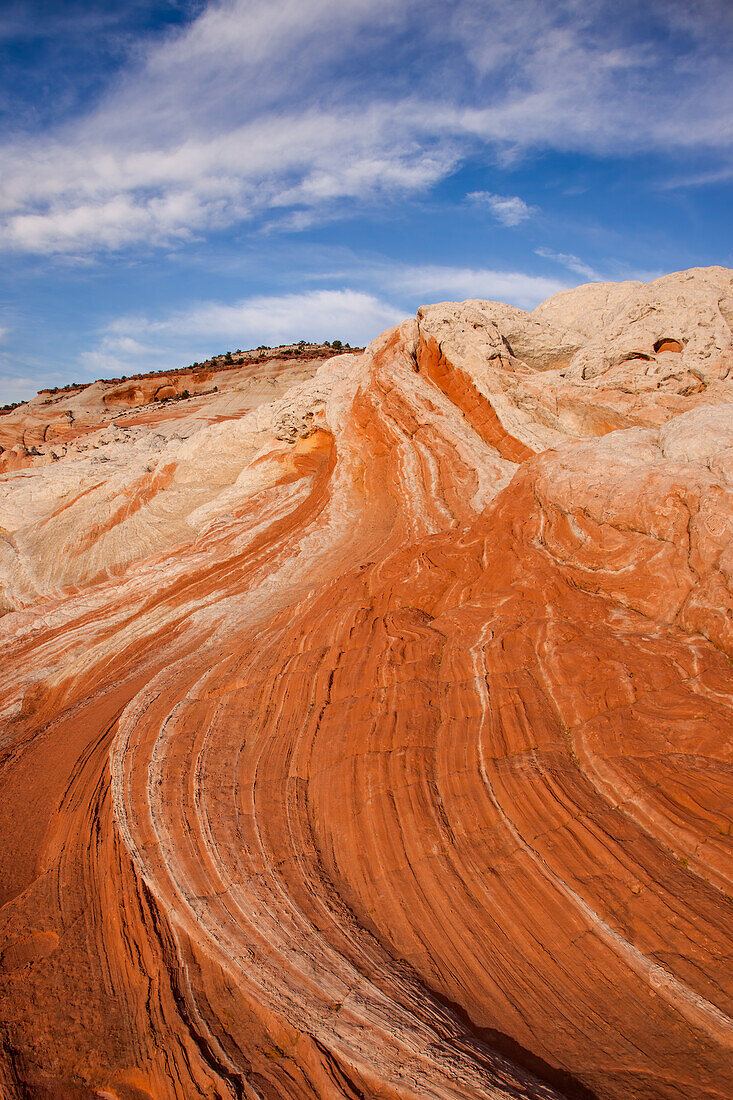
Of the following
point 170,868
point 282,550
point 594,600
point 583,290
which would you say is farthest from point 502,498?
point 583,290

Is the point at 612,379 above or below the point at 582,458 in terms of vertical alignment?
above

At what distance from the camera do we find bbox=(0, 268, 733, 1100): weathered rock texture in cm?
365

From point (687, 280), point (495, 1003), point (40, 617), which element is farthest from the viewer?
point (687, 280)

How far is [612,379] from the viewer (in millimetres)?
13570

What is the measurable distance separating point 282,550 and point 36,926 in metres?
9.08

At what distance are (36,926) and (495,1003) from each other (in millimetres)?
4030

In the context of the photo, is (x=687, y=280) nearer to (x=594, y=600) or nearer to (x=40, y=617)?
(x=594, y=600)

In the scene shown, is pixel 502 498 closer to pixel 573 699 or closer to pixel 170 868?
pixel 573 699

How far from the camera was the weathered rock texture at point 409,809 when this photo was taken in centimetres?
365

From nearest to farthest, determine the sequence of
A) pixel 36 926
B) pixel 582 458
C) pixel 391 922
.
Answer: pixel 391 922
pixel 36 926
pixel 582 458

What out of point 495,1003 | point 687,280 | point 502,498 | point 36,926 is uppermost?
point 687,280

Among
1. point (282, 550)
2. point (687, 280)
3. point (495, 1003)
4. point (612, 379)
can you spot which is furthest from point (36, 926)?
point (687, 280)

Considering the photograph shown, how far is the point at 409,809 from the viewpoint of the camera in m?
5.23

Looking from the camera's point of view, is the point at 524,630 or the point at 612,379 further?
the point at 612,379
